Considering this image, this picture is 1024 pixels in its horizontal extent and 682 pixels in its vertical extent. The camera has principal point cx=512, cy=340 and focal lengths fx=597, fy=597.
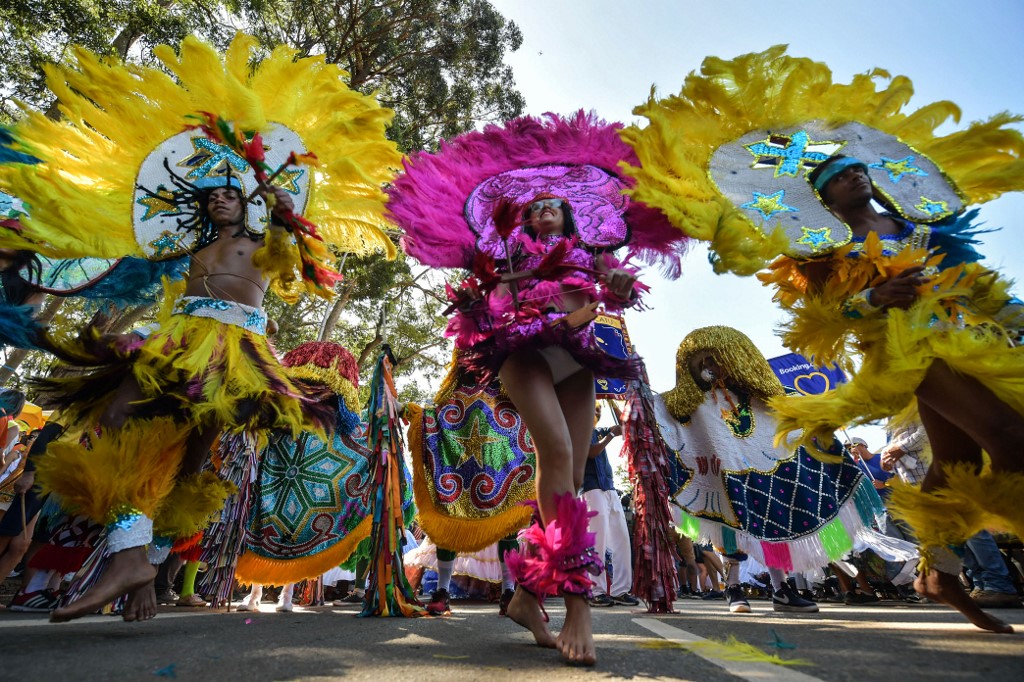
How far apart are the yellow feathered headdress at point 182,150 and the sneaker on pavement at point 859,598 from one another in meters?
5.77

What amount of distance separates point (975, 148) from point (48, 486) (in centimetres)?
427

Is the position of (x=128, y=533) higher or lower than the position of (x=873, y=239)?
lower

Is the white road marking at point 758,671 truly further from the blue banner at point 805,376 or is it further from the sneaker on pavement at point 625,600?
the sneaker on pavement at point 625,600

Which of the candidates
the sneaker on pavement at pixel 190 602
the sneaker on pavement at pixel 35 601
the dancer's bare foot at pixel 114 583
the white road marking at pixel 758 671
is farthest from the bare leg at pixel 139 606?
the sneaker on pavement at pixel 190 602

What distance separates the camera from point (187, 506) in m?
2.68

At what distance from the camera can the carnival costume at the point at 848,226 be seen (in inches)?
87.4

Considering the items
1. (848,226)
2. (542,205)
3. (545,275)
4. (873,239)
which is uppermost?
(542,205)

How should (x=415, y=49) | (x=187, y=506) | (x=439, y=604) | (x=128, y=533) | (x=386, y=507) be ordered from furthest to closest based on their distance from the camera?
1. (x=415, y=49)
2. (x=439, y=604)
3. (x=386, y=507)
4. (x=187, y=506)
5. (x=128, y=533)

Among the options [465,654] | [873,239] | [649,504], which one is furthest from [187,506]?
[873,239]

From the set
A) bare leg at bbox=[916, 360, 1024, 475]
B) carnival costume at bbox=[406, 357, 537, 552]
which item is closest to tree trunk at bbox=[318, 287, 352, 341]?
carnival costume at bbox=[406, 357, 537, 552]

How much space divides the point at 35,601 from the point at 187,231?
3.44 m

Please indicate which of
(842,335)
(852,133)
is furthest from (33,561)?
(852,133)

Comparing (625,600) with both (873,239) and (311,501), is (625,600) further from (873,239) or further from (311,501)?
(873,239)

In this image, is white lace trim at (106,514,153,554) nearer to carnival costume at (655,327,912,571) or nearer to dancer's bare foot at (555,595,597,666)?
dancer's bare foot at (555,595,597,666)
